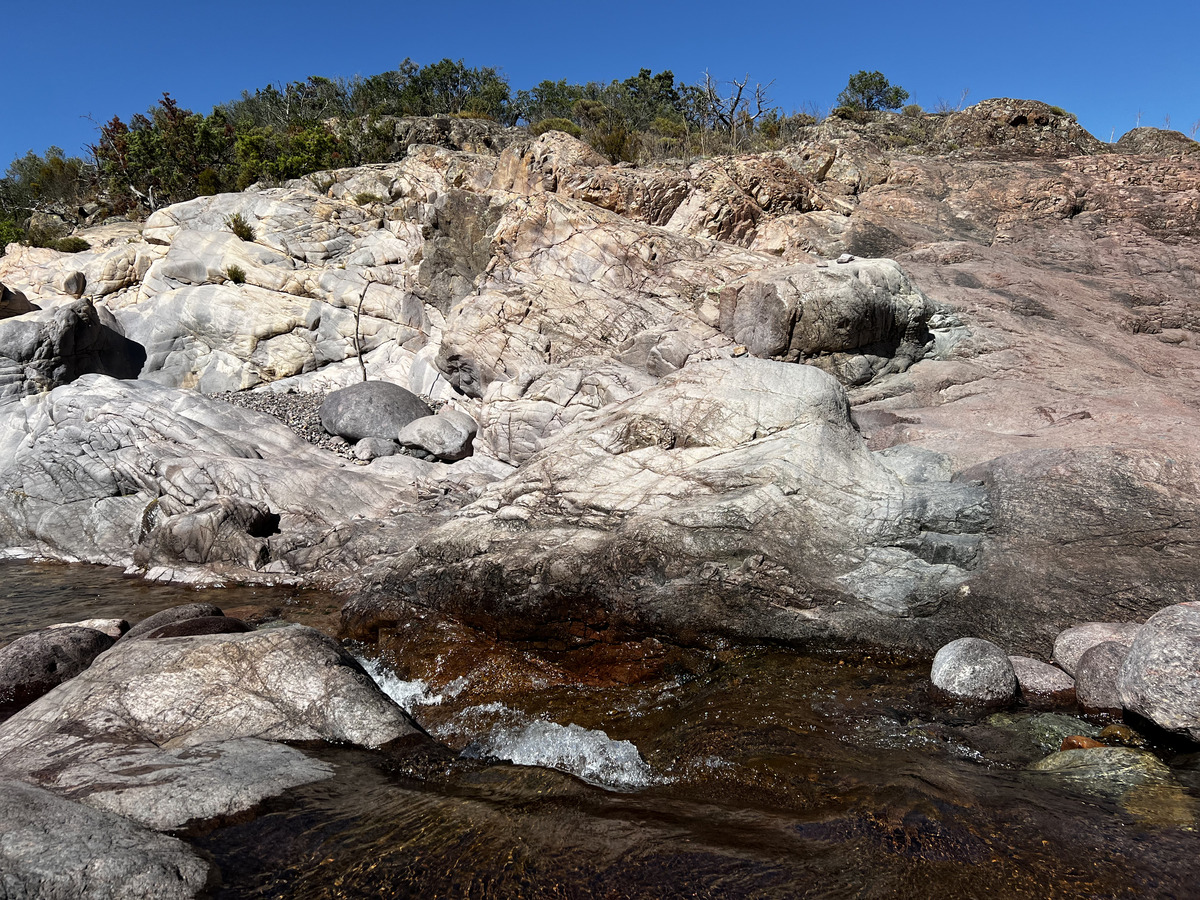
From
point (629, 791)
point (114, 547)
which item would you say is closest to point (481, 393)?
point (114, 547)

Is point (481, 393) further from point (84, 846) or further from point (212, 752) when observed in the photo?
point (84, 846)

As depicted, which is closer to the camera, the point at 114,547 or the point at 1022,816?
the point at 1022,816

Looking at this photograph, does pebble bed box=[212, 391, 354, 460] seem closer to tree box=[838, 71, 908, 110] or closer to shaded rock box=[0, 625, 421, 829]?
shaded rock box=[0, 625, 421, 829]

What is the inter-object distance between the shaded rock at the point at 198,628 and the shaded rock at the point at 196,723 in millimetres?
740

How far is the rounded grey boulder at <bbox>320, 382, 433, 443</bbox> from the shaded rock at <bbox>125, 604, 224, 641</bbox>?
7.06 m

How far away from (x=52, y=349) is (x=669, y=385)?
16090 mm

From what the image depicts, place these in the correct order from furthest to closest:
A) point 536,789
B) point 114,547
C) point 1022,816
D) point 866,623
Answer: point 114,547 < point 866,623 < point 536,789 < point 1022,816

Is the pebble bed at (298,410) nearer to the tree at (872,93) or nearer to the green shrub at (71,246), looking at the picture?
the green shrub at (71,246)

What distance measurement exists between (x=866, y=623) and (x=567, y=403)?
8.34 meters

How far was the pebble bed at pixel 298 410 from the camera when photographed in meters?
16.5

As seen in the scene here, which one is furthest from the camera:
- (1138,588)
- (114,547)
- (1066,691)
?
(114,547)

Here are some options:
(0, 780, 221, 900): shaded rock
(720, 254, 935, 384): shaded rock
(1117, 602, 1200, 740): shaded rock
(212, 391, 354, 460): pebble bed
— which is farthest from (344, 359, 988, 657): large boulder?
(212, 391, 354, 460): pebble bed

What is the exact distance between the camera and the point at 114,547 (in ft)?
43.7

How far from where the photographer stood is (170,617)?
359 inches
